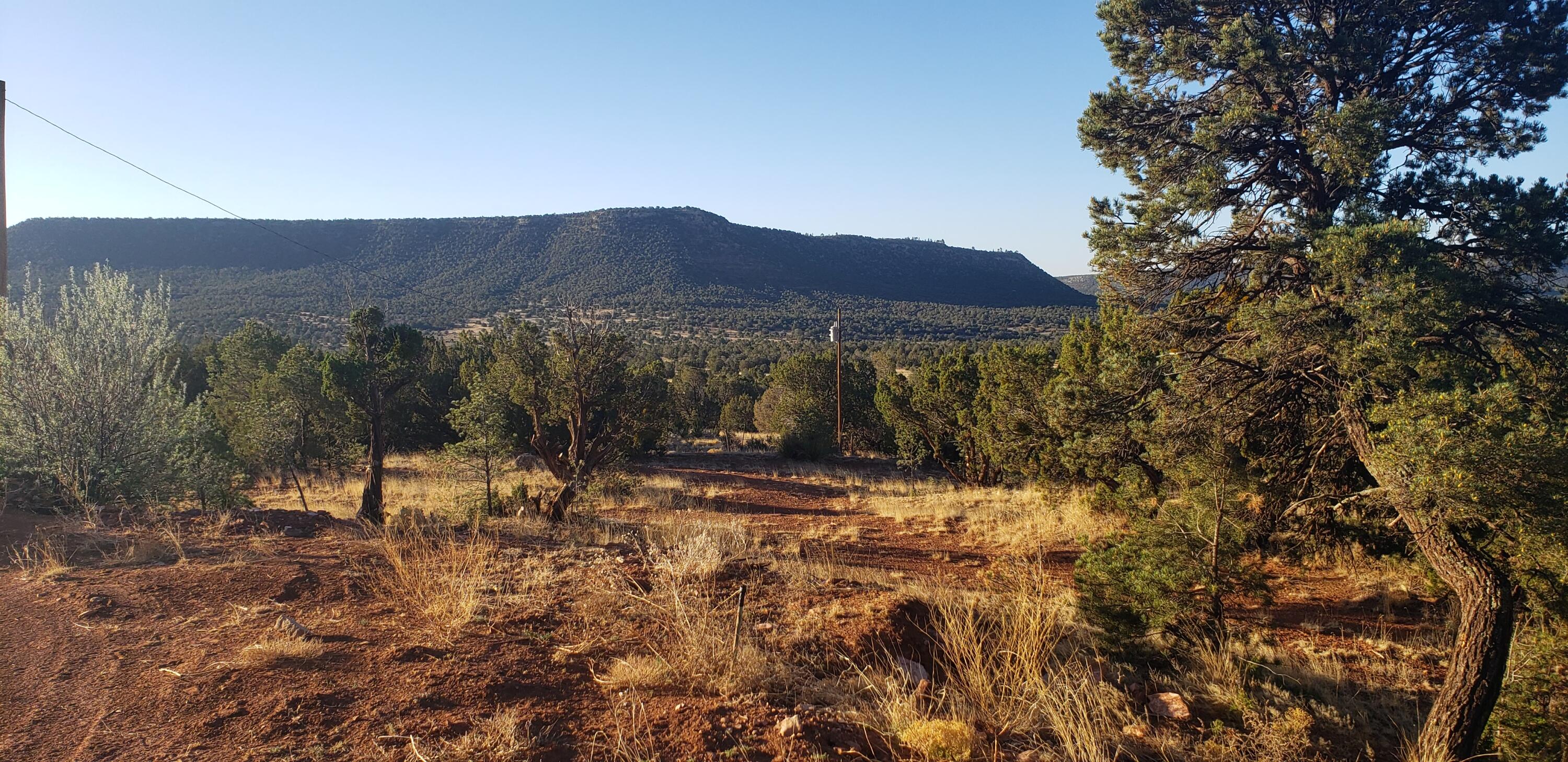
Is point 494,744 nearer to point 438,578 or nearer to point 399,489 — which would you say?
point 438,578

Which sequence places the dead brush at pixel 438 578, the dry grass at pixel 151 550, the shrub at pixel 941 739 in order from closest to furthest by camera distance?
the shrub at pixel 941 739
the dead brush at pixel 438 578
the dry grass at pixel 151 550

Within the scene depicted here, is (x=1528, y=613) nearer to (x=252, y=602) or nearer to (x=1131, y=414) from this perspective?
(x=1131, y=414)

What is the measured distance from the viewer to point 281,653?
430cm

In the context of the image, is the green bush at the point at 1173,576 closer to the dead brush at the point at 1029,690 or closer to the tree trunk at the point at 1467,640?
the dead brush at the point at 1029,690

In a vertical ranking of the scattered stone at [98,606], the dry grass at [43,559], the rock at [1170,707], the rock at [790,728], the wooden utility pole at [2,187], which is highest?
the wooden utility pole at [2,187]

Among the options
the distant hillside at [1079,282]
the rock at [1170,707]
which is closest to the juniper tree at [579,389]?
the rock at [1170,707]

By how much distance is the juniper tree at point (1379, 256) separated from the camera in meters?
4.50

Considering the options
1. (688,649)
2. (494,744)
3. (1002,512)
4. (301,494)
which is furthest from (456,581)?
(1002,512)

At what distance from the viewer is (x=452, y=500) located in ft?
40.6

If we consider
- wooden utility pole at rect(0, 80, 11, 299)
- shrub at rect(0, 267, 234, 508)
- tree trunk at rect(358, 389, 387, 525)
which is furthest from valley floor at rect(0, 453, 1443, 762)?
wooden utility pole at rect(0, 80, 11, 299)

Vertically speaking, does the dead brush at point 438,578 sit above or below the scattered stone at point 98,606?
below

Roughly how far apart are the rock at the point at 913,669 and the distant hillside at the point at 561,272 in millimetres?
55223

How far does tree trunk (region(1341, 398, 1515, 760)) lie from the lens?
4445 mm

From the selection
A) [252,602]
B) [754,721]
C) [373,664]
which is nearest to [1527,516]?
[754,721]
